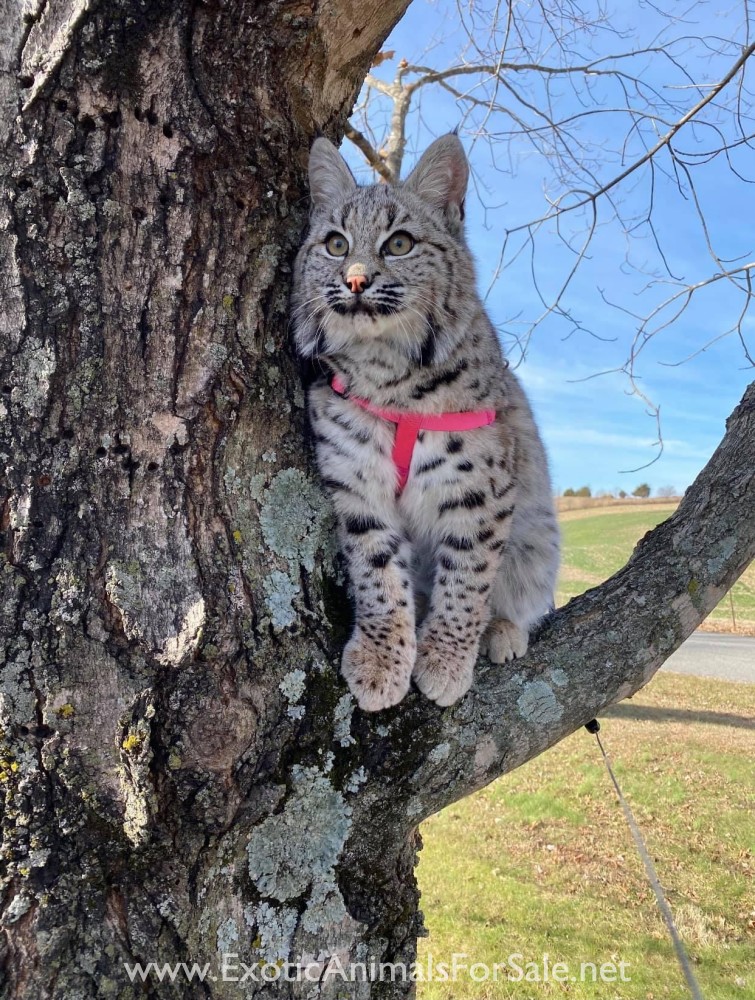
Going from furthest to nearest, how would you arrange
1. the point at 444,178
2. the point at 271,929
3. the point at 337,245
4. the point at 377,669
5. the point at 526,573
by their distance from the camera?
the point at 526,573 < the point at 444,178 < the point at 337,245 < the point at 377,669 < the point at 271,929

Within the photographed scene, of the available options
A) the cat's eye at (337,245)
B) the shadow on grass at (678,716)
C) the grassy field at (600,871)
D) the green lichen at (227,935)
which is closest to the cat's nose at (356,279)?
the cat's eye at (337,245)

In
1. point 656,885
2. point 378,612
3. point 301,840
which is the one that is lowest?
point 656,885

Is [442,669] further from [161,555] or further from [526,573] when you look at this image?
[161,555]

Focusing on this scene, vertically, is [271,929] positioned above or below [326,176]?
below

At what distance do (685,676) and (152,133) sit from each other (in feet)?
47.5

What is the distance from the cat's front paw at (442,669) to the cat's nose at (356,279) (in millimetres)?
1218

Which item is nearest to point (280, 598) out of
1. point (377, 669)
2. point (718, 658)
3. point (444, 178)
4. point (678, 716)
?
point (377, 669)

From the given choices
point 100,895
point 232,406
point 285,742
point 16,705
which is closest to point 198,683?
point 285,742

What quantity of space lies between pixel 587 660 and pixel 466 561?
530 millimetres

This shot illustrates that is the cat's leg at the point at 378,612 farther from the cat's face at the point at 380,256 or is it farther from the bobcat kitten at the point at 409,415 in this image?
the cat's face at the point at 380,256

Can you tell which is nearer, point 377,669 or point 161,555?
point 161,555

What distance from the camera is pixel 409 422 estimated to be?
2516mm

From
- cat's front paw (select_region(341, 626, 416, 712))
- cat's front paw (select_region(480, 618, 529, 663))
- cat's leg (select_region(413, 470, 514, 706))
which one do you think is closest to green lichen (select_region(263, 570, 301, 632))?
cat's front paw (select_region(341, 626, 416, 712))

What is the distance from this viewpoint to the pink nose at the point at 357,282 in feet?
7.61
